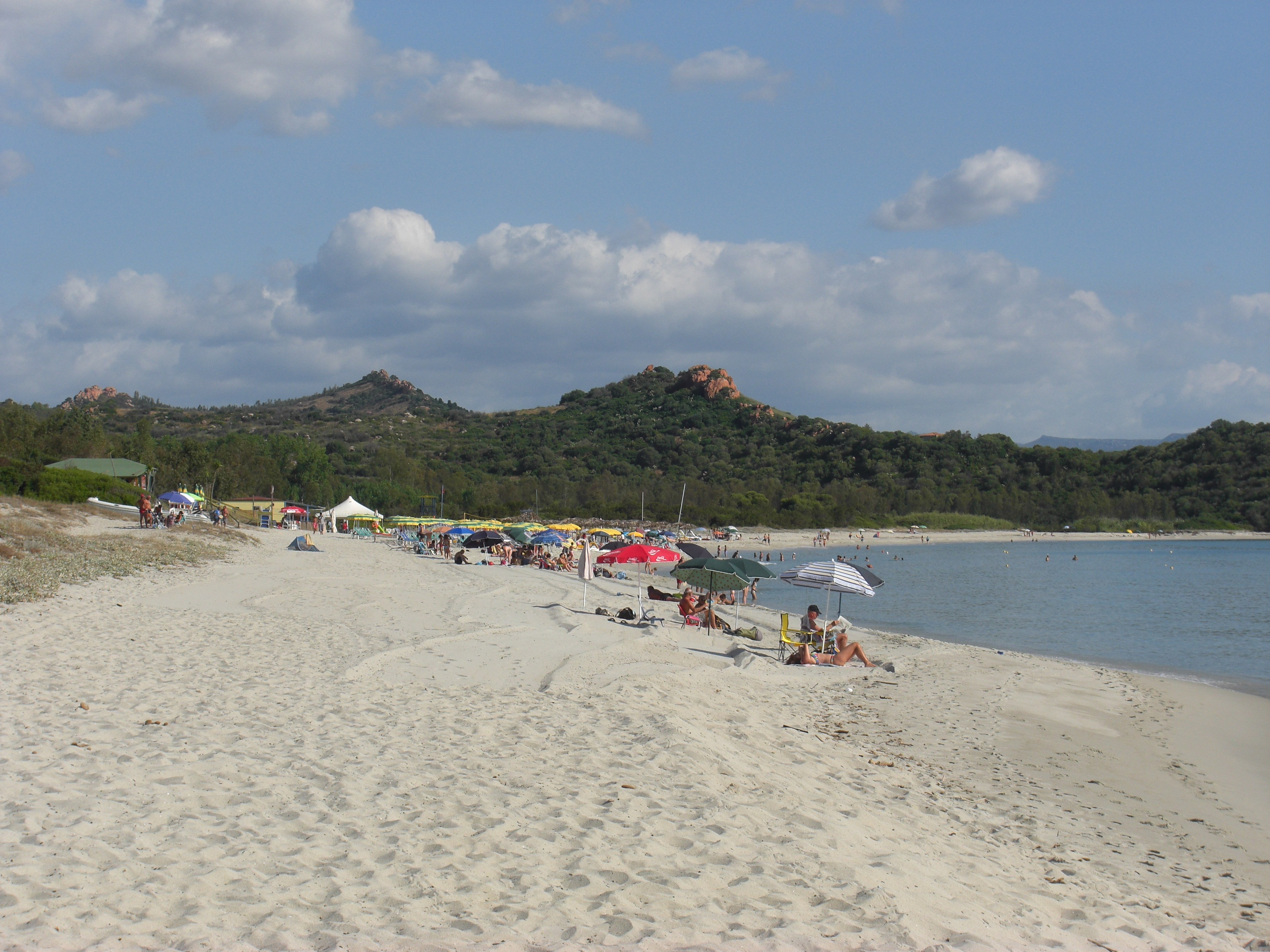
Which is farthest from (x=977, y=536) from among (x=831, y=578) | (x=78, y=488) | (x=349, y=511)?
(x=831, y=578)

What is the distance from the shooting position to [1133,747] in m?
9.50

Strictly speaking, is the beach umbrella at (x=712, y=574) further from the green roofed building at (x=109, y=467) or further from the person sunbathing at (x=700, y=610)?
the green roofed building at (x=109, y=467)

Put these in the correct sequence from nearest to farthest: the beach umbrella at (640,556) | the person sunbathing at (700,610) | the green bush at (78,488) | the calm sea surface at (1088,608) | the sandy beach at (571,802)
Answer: the sandy beach at (571,802)
the person sunbathing at (700,610)
the beach umbrella at (640,556)
the calm sea surface at (1088,608)
the green bush at (78,488)

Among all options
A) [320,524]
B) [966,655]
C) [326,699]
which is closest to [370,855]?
[326,699]

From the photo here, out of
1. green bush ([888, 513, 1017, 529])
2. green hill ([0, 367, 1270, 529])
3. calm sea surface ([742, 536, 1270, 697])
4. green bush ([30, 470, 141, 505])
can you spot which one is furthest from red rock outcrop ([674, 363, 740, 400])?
green bush ([30, 470, 141, 505])

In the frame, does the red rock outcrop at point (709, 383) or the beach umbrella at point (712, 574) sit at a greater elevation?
the red rock outcrop at point (709, 383)

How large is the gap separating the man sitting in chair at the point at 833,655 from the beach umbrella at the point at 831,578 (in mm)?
470

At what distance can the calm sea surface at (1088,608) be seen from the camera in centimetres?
1761

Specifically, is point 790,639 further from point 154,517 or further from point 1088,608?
point 154,517

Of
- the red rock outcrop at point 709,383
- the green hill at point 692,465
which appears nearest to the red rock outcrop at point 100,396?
the green hill at point 692,465

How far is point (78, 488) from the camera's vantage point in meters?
32.1

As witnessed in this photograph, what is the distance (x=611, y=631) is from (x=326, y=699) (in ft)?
20.4

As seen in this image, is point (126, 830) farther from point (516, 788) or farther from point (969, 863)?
point (969, 863)

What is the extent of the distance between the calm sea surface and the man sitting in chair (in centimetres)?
498
